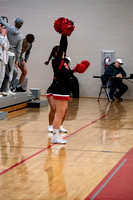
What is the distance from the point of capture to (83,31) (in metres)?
15.3

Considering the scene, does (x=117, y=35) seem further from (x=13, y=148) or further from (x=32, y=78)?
(x=13, y=148)

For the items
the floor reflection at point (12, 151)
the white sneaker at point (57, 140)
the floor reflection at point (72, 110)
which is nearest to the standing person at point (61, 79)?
the white sneaker at point (57, 140)

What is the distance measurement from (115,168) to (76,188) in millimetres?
1002

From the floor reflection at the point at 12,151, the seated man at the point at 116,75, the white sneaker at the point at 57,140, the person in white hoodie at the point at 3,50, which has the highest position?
the person in white hoodie at the point at 3,50

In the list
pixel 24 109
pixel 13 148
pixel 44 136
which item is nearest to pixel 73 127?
pixel 44 136

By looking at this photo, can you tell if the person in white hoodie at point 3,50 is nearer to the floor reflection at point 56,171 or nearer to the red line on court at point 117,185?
the floor reflection at point 56,171

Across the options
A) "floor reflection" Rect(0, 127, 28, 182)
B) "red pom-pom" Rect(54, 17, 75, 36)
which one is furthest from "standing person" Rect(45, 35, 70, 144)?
"floor reflection" Rect(0, 127, 28, 182)

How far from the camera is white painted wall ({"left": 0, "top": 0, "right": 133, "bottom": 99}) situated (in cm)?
1505

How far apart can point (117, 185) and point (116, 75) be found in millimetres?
9563

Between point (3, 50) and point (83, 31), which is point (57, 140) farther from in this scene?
point (83, 31)

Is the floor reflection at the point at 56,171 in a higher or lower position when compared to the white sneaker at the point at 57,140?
lower

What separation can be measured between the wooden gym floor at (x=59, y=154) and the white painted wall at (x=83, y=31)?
16.0 ft

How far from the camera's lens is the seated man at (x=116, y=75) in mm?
14123

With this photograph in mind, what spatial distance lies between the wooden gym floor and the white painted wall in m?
4.86
